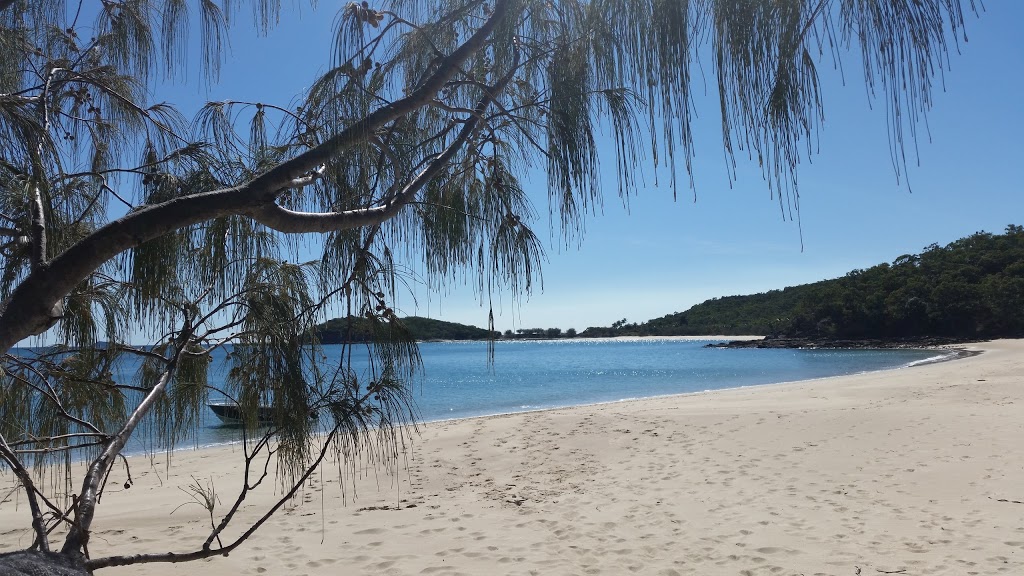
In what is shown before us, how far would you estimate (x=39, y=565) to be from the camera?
1155mm

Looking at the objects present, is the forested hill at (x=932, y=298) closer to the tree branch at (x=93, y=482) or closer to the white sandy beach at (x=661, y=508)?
the white sandy beach at (x=661, y=508)

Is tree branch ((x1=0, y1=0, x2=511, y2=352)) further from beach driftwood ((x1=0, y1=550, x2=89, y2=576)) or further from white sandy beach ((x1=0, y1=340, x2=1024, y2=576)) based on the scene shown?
white sandy beach ((x1=0, y1=340, x2=1024, y2=576))

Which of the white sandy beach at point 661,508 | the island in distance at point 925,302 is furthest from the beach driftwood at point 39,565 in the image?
the island in distance at point 925,302

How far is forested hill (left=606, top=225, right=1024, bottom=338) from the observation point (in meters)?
44.8

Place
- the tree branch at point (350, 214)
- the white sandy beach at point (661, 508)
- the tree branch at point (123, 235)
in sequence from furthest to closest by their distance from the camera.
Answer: the white sandy beach at point (661, 508) → the tree branch at point (350, 214) → the tree branch at point (123, 235)

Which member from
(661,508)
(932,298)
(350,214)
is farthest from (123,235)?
(932,298)

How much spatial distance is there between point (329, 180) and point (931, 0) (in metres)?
1.56

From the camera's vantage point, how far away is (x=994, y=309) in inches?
1745

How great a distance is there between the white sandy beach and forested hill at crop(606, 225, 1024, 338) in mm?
41162

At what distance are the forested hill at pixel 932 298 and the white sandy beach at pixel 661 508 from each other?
41.2 metres

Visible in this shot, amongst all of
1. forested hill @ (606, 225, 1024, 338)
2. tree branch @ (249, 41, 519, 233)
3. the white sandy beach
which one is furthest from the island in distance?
tree branch @ (249, 41, 519, 233)

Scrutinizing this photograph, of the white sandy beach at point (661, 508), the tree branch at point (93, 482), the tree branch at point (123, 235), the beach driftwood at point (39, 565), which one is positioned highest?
the tree branch at point (123, 235)

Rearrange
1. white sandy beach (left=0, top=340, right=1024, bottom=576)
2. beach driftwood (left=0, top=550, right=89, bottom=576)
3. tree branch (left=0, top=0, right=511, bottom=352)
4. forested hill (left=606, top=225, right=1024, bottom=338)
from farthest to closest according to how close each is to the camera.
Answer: forested hill (left=606, top=225, right=1024, bottom=338), white sandy beach (left=0, top=340, right=1024, bottom=576), tree branch (left=0, top=0, right=511, bottom=352), beach driftwood (left=0, top=550, right=89, bottom=576)

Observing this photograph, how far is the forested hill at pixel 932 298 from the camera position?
44.8 metres
